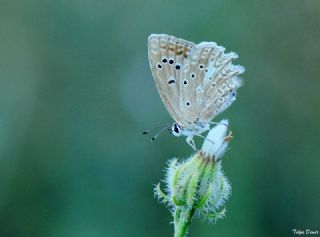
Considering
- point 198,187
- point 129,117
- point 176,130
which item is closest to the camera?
point 198,187

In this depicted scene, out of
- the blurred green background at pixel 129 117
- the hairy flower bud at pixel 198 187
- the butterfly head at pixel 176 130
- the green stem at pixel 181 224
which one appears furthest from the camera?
the blurred green background at pixel 129 117

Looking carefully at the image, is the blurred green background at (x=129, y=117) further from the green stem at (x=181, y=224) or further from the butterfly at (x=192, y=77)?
the green stem at (x=181, y=224)

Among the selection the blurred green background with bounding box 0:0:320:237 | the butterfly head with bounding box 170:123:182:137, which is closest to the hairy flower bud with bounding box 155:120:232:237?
the butterfly head with bounding box 170:123:182:137

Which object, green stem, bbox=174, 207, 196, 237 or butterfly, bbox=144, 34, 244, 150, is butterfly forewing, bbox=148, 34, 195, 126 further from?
green stem, bbox=174, 207, 196, 237

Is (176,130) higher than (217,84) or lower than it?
lower

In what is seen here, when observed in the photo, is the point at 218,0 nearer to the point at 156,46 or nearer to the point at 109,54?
the point at 109,54

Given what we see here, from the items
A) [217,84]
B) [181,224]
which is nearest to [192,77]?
[217,84]

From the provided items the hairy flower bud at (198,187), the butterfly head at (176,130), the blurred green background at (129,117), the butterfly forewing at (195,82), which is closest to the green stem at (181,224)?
the hairy flower bud at (198,187)

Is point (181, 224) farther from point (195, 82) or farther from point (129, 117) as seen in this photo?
point (129, 117)
